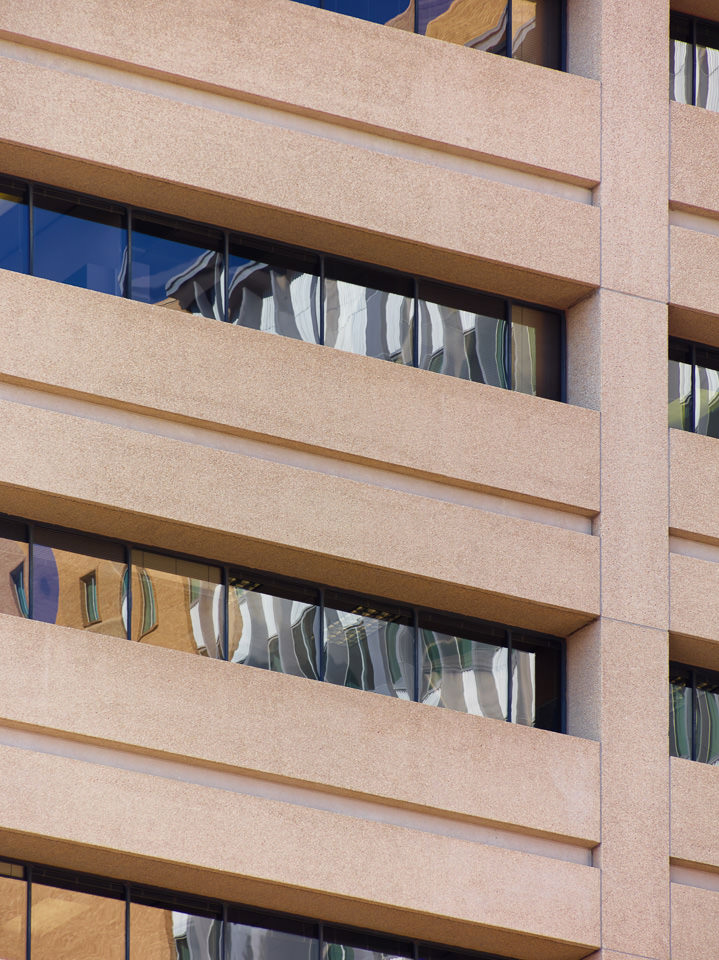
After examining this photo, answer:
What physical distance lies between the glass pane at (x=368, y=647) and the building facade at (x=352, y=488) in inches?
1.8

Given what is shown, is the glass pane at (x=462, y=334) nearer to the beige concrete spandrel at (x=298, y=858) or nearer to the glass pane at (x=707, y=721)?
the glass pane at (x=707, y=721)

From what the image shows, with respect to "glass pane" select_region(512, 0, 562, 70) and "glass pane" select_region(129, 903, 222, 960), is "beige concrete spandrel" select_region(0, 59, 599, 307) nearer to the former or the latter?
"glass pane" select_region(512, 0, 562, 70)

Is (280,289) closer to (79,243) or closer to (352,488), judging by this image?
(79,243)

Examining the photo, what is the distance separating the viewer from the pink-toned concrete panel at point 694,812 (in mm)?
27938

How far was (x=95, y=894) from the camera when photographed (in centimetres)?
2614

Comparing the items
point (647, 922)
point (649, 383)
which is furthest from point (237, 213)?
point (647, 922)

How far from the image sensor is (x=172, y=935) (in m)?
26.3

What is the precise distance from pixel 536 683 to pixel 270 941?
5.28 meters

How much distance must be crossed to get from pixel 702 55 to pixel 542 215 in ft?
16.0

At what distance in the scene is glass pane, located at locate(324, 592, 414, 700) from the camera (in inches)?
1109

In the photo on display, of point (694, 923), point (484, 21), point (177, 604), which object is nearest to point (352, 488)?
point (177, 604)

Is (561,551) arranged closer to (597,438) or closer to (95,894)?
(597,438)

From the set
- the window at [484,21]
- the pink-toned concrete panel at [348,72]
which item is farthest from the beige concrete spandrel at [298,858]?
the window at [484,21]

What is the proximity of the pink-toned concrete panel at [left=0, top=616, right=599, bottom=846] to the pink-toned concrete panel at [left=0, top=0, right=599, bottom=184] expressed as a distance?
25.7 ft
